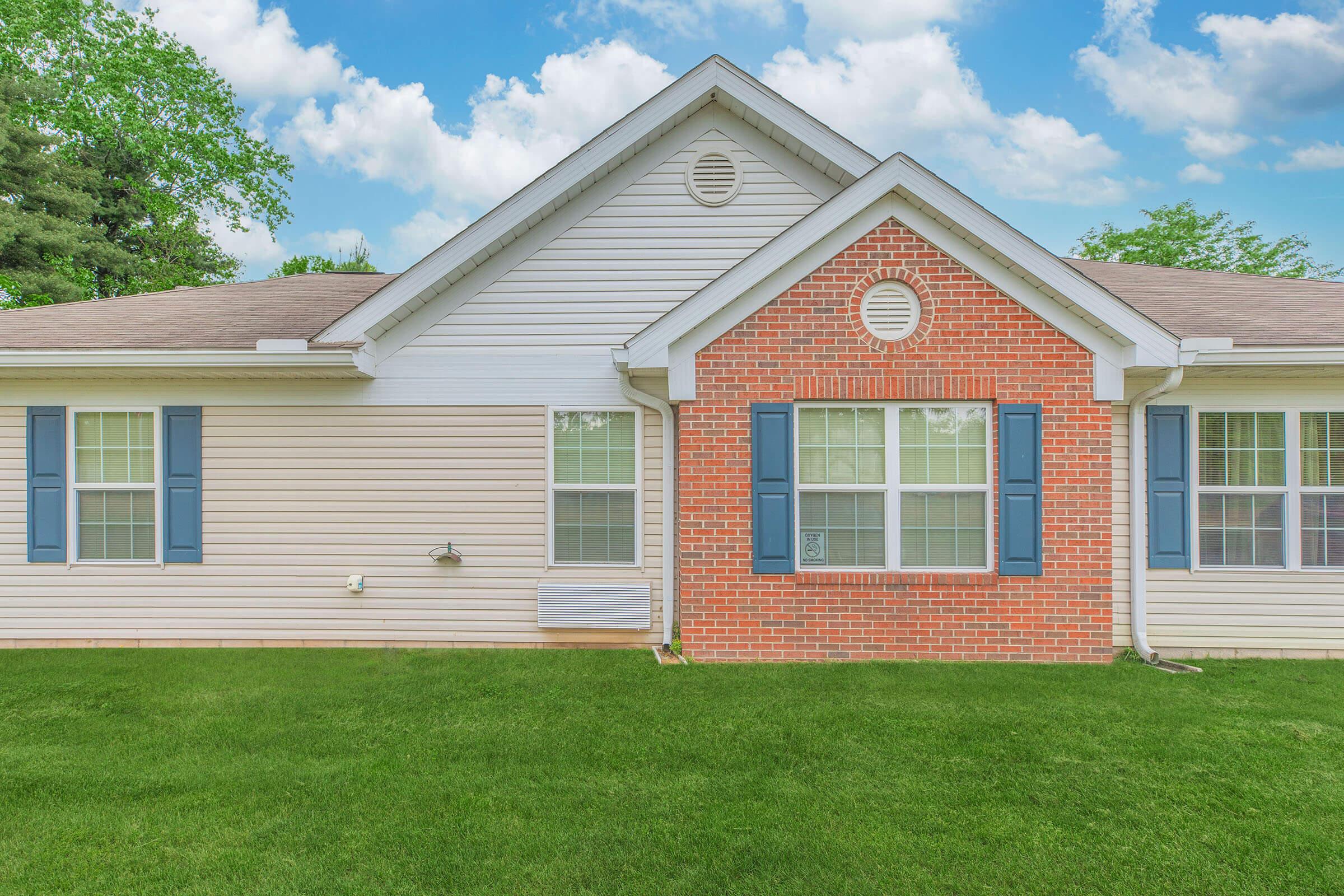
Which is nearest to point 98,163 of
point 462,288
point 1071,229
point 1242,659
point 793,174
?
point 462,288

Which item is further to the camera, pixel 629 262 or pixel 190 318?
pixel 190 318

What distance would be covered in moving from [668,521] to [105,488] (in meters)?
5.29

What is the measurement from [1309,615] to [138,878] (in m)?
8.61

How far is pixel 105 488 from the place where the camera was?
6250 mm

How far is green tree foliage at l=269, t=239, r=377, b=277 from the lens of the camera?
2914cm

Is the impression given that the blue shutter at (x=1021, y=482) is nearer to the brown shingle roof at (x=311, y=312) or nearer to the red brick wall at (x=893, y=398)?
the red brick wall at (x=893, y=398)

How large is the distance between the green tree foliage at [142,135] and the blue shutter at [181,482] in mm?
19467

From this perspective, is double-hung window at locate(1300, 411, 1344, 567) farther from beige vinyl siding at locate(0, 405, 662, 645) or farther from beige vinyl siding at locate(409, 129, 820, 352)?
beige vinyl siding at locate(0, 405, 662, 645)

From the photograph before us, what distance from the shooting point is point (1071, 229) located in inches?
1054

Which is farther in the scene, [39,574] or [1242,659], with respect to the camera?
[39,574]

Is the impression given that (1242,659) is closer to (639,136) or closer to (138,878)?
(639,136)

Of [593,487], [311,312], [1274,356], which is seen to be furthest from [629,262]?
[1274,356]

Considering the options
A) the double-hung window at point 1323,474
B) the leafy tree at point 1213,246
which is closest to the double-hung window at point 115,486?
the double-hung window at point 1323,474

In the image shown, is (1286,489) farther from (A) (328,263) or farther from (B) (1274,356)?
(A) (328,263)
